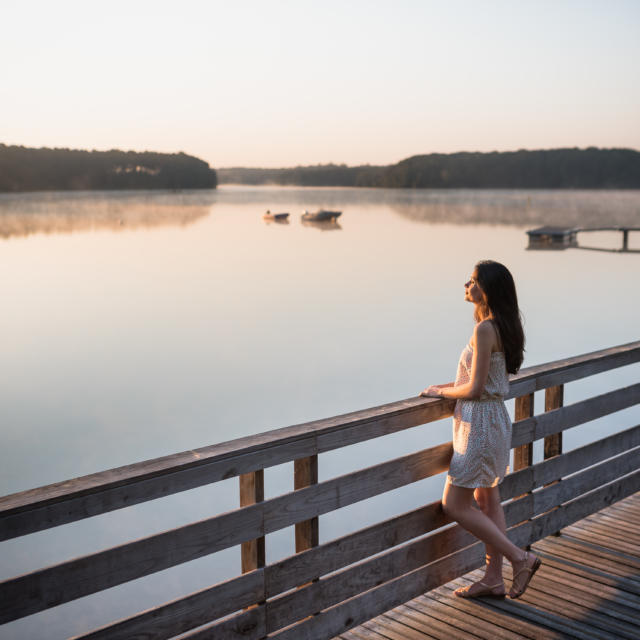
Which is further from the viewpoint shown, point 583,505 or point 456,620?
point 583,505

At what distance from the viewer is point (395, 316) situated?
30.0 meters

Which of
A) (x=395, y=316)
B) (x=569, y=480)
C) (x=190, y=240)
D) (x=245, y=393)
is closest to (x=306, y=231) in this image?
(x=190, y=240)

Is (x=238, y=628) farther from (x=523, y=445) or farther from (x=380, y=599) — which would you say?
(x=523, y=445)

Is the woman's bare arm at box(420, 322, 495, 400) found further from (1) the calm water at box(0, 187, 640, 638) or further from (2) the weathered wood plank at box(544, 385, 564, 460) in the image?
(1) the calm water at box(0, 187, 640, 638)

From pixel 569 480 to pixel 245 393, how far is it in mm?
14828

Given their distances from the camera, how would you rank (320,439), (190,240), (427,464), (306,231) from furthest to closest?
1. (306,231)
2. (190,240)
3. (427,464)
4. (320,439)

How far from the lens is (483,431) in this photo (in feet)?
9.80

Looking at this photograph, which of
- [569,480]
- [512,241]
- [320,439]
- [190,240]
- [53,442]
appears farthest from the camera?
[190,240]

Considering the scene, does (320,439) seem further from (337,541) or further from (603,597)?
(603,597)

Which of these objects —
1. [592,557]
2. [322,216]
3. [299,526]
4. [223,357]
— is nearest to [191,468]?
[299,526]

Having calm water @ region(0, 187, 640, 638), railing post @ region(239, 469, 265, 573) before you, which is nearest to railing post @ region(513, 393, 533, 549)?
railing post @ region(239, 469, 265, 573)

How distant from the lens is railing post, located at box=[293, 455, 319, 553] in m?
2.62

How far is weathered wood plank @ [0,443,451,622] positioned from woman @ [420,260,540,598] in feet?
0.49

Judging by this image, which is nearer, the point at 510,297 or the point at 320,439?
the point at 320,439
